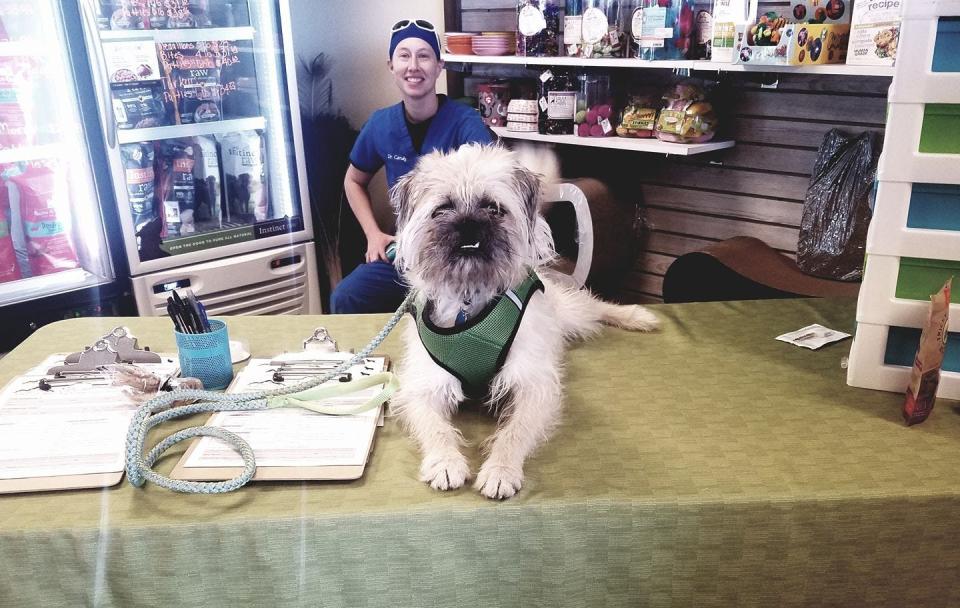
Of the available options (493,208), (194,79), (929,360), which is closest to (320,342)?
(493,208)

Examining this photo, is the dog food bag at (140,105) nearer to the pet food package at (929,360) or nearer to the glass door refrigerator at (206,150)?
the glass door refrigerator at (206,150)

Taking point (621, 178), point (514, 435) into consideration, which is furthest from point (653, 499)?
point (621, 178)

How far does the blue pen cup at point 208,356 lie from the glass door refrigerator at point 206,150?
1.80 metres

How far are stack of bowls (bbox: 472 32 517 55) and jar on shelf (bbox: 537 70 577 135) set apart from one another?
231 mm

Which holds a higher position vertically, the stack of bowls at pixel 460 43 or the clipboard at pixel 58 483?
the stack of bowls at pixel 460 43

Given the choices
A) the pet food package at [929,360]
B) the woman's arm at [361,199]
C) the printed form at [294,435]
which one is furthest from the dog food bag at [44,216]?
the pet food package at [929,360]

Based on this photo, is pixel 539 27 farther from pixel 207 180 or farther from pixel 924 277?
pixel 924 277

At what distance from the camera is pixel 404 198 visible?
1512mm

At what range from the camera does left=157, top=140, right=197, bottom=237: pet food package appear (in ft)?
10.8

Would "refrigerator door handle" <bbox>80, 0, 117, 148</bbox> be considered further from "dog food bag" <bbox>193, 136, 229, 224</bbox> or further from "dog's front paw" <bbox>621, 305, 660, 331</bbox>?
"dog's front paw" <bbox>621, 305, 660, 331</bbox>

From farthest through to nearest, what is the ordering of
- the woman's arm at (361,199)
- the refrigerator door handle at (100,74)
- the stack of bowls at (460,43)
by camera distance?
the stack of bowls at (460,43) → the woman's arm at (361,199) → the refrigerator door handle at (100,74)

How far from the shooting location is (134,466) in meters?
1.14

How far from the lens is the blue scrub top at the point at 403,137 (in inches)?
116

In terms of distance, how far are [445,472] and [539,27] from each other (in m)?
2.65
